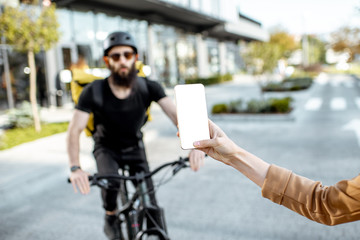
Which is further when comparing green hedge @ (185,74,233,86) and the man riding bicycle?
green hedge @ (185,74,233,86)

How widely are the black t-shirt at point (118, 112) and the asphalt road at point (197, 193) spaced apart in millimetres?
1659

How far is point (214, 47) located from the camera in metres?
37.6

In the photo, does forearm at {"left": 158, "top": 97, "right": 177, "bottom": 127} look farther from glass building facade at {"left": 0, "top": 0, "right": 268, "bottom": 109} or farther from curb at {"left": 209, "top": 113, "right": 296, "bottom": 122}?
curb at {"left": 209, "top": 113, "right": 296, "bottom": 122}

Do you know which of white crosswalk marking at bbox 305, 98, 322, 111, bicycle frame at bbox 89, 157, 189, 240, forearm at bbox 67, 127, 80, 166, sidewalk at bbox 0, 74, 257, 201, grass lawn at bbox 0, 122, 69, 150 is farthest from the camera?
white crosswalk marking at bbox 305, 98, 322, 111

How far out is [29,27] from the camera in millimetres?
9484

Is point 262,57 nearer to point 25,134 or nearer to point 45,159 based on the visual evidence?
point 25,134

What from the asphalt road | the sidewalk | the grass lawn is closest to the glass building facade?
the grass lawn

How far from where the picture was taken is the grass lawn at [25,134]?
8.65 meters

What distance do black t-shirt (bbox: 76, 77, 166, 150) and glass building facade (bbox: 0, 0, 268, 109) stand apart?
8.44 m

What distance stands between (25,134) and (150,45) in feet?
53.4

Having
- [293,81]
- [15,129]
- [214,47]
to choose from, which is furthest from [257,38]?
[15,129]

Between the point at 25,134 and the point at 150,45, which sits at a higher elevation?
the point at 150,45

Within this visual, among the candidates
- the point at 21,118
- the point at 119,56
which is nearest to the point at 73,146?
the point at 119,56

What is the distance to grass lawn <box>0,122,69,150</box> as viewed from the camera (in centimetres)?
865
